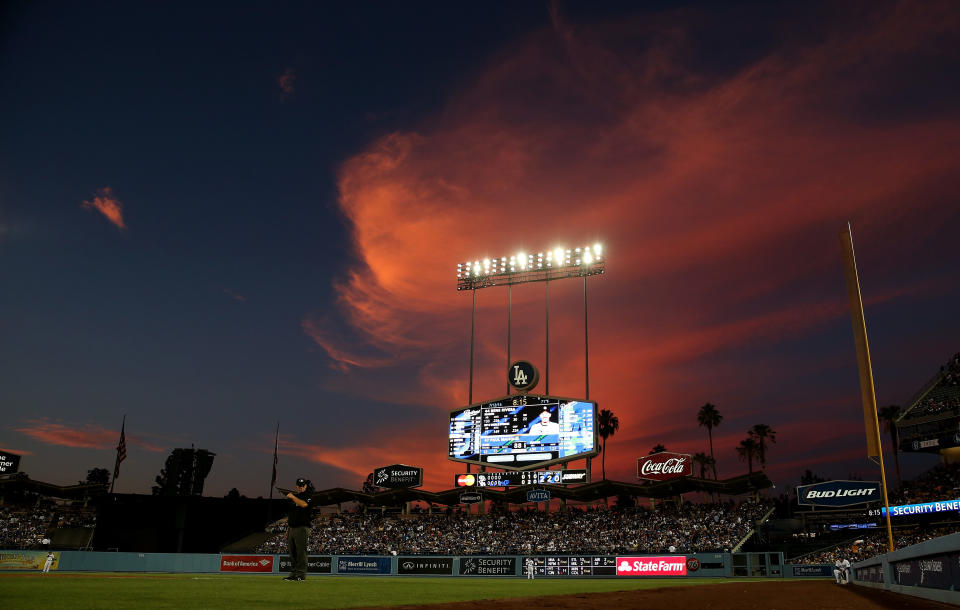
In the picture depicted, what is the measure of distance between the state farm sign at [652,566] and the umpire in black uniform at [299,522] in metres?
31.5

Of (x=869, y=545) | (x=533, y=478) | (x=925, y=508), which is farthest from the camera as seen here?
(x=925, y=508)

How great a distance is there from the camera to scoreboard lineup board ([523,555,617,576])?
1608 inches

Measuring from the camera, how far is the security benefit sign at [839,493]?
168ft

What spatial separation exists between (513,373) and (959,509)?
34.6m

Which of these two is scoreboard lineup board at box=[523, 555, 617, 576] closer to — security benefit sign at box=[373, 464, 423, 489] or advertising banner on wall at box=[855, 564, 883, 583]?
advertising banner on wall at box=[855, 564, 883, 583]

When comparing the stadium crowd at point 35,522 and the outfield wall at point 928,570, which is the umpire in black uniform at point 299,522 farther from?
the stadium crowd at point 35,522

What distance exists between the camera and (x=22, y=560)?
41625mm

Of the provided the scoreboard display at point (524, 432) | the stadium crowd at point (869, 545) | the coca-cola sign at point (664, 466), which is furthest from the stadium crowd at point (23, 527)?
the stadium crowd at point (869, 545)

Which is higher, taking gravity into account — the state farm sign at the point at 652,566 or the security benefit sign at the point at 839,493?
the security benefit sign at the point at 839,493

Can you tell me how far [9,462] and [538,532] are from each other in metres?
56.6

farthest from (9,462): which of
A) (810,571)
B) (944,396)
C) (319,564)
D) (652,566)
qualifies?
(944,396)

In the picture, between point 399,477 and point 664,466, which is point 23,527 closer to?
point 399,477

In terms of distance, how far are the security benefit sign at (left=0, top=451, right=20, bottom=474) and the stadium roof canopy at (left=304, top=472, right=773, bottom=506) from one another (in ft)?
107

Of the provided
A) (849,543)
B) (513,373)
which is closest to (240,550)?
(513,373)
